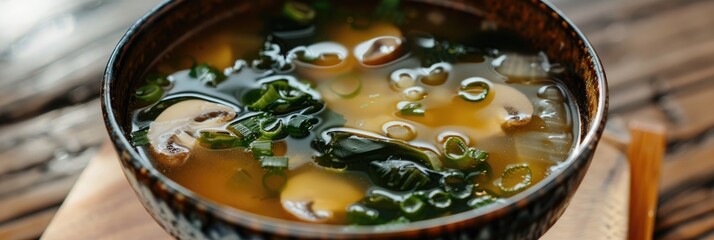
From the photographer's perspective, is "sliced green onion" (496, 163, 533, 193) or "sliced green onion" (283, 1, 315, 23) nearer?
"sliced green onion" (496, 163, 533, 193)

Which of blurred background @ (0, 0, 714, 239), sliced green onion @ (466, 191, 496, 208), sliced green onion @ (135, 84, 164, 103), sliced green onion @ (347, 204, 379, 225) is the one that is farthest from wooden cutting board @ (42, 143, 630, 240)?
sliced green onion @ (347, 204, 379, 225)

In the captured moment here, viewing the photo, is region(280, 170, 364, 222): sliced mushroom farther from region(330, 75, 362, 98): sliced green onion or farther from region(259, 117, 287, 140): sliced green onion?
region(330, 75, 362, 98): sliced green onion

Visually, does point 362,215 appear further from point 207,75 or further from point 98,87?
point 98,87

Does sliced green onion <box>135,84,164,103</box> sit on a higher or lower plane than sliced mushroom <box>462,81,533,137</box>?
lower

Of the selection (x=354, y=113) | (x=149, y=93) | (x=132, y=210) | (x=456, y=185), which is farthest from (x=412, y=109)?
(x=132, y=210)

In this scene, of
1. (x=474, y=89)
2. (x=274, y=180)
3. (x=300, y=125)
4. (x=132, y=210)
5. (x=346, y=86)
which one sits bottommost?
(x=132, y=210)

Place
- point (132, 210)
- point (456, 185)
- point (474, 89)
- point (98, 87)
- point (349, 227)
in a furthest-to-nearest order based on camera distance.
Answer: point (98, 87), point (132, 210), point (474, 89), point (456, 185), point (349, 227)

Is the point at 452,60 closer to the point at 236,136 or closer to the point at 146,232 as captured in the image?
the point at 236,136

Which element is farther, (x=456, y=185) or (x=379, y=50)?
(x=379, y=50)

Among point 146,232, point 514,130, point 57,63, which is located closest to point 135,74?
point 146,232
